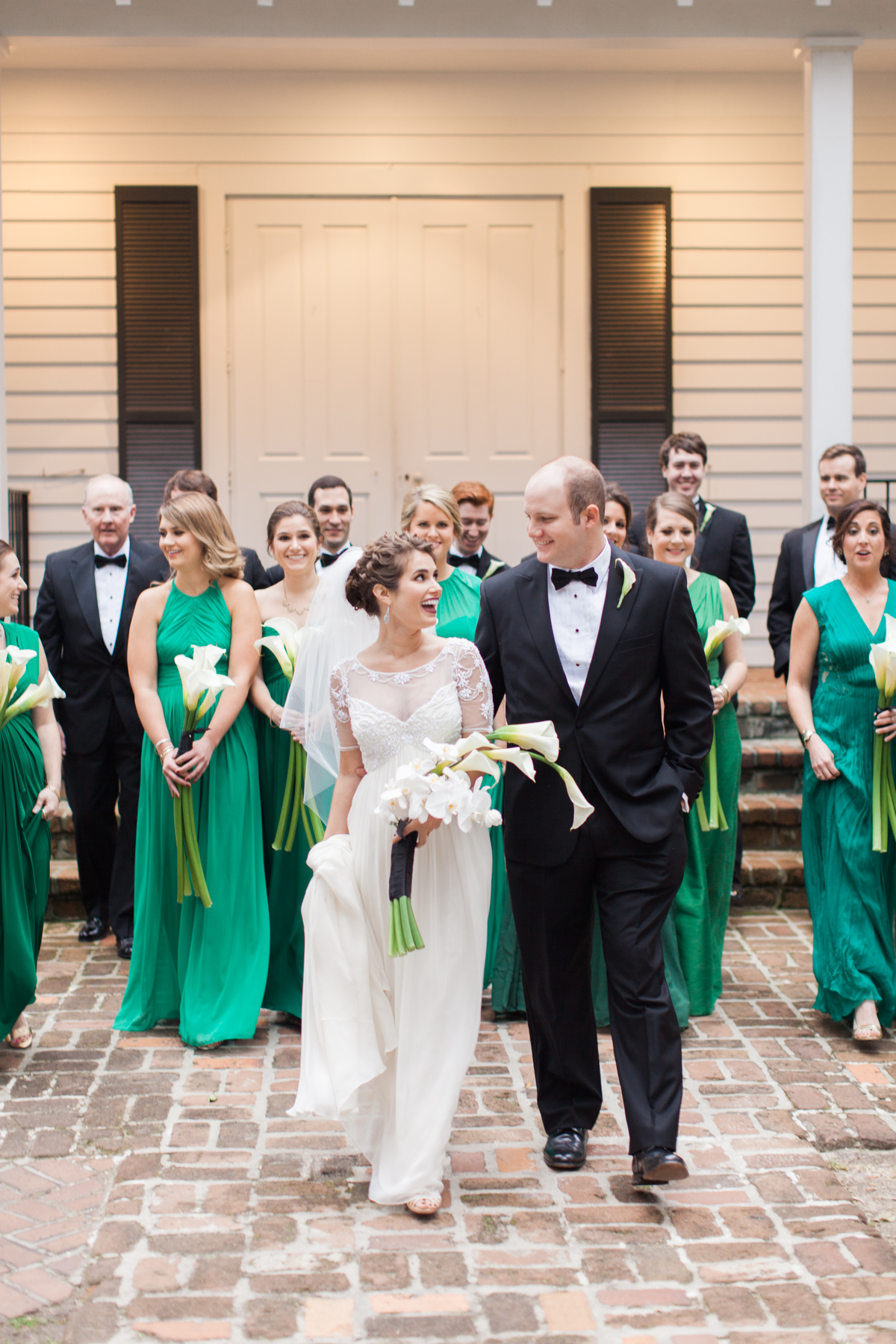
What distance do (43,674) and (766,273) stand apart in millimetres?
6061

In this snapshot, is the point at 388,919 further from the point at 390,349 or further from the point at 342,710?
the point at 390,349

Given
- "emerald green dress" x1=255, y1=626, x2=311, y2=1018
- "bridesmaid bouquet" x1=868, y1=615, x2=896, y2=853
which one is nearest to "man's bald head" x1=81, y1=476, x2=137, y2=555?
"emerald green dress" x1=255, y1=626, x2=311, y2=1018

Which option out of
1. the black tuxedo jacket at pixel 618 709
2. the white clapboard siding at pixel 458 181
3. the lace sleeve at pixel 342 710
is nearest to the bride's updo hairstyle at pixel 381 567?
the lace sleeve at pixel 342 710

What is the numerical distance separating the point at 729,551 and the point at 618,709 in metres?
3.29

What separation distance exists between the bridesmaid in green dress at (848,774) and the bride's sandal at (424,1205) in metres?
2.11

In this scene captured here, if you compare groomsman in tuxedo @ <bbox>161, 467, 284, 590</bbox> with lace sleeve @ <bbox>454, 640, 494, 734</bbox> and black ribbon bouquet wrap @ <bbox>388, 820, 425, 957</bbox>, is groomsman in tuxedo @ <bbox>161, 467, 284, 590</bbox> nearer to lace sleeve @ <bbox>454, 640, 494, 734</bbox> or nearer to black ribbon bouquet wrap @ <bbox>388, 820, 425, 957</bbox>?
lace sleeve @ <bbox>454, 640, 494, 734</bbox>

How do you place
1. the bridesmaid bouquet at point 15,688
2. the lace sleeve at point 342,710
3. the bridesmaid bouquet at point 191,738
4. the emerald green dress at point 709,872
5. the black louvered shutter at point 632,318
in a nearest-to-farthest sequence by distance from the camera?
the lace sleeve at point 342,710, the bridesmaid bouquet at point 15,688, the bridesmaid bouquet at point 191,738, the emerald green dress at point 709,872, the black louvered shutter at point 632,318

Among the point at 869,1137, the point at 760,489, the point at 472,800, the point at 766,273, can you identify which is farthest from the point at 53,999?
the point at 766,273

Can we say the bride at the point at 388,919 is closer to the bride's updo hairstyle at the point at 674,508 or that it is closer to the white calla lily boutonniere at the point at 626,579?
the white calla lily boutonniere at the point at 626,579

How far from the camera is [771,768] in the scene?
25.0ft

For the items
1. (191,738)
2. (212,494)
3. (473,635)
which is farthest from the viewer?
(212,494)

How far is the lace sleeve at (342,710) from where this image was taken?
13.2 feet

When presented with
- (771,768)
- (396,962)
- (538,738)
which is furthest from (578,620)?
(771,768)

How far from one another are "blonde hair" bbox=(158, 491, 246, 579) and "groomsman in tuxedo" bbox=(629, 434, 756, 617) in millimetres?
2308
